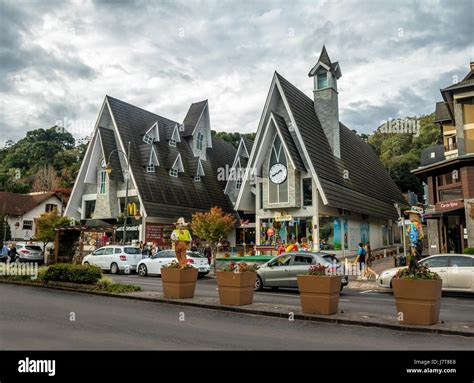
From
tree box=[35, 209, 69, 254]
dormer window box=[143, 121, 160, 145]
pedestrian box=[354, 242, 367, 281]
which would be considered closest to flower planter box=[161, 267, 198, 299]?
pedestrian box=[354, 242, 367, 281]

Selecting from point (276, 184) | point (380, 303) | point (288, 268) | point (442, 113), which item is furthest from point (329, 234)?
point (380, 303)

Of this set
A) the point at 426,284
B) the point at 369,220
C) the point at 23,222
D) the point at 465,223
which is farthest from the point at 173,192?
the point at 426,284

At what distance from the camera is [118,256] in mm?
24188

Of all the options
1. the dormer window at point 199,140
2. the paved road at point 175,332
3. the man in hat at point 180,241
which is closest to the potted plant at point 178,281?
the man in hat at point 180,241

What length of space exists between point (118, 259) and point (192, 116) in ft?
80.9

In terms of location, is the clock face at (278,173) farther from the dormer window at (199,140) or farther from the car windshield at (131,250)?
the dormer window at (199,140)

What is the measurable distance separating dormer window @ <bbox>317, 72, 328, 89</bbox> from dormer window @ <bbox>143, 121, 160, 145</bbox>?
50.0 ft

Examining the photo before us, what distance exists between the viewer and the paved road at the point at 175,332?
23.0ft

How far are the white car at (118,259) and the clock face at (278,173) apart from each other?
11536mm

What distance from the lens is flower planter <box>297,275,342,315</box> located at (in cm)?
970

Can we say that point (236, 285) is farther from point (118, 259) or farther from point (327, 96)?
point (327, 96)

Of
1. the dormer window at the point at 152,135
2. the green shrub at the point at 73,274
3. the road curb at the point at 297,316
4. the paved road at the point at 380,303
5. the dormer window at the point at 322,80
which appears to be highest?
the dormer window at the point at 322,80

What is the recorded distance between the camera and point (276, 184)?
3105 cm
